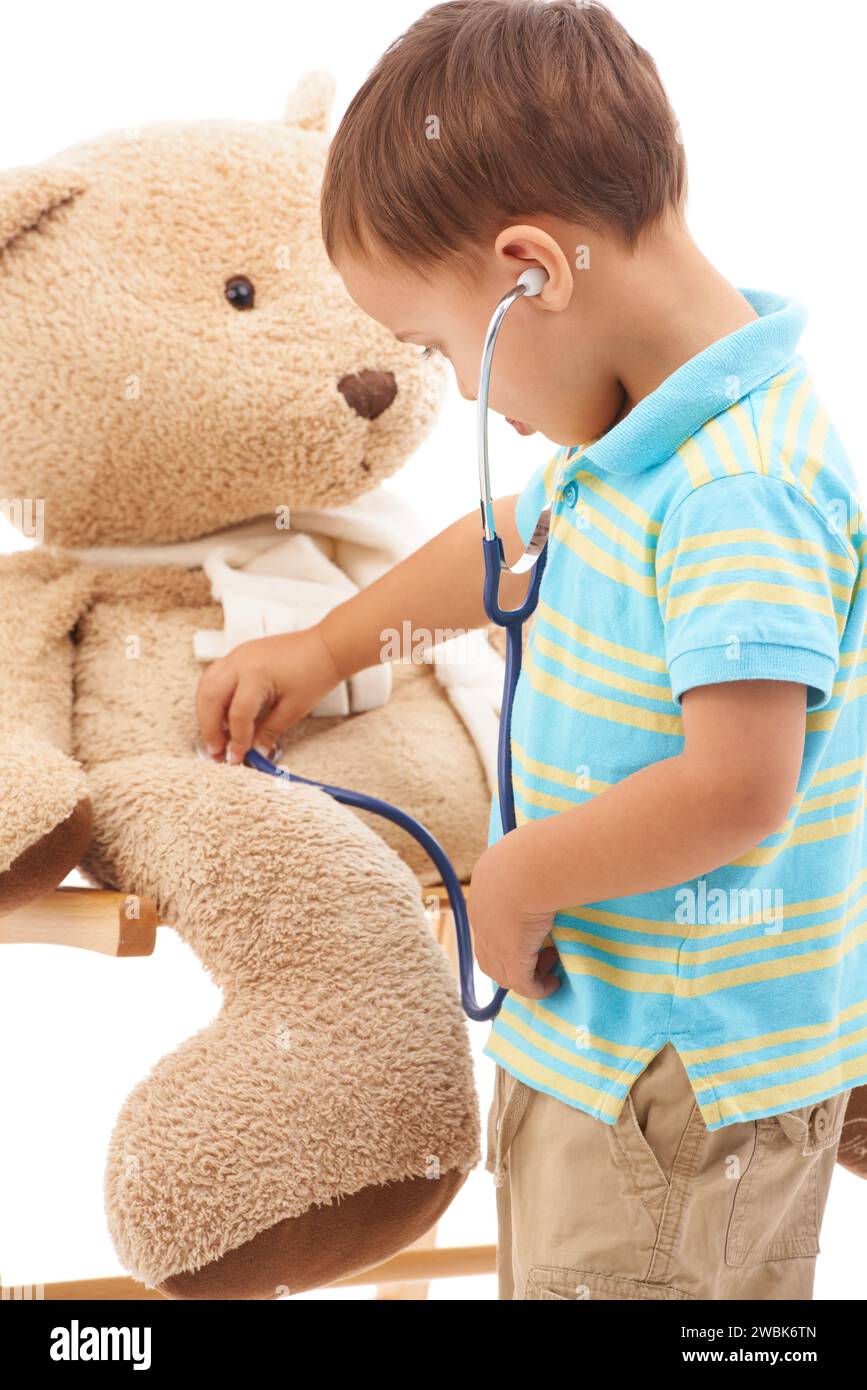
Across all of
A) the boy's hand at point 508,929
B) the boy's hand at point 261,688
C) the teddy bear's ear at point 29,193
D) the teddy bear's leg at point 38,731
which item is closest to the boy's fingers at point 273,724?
the boy's hand at point 261,688

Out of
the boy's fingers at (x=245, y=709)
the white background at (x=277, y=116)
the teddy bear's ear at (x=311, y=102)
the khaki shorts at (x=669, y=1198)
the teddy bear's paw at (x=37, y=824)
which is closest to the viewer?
the khaki shorts at (x=669, y=1198)

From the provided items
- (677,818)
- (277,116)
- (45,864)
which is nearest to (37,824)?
(45,864)

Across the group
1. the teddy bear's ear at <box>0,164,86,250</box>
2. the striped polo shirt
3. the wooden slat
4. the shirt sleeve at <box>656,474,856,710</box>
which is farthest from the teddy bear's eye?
the wooden slat

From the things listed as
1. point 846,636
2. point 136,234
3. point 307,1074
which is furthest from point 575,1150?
point 136,234

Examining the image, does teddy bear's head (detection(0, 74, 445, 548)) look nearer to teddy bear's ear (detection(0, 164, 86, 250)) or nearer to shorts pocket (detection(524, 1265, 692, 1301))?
teddy bear's ear (detection(0, 164, 86, 250))

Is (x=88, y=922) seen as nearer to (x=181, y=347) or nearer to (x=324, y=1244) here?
(x=324, y=1244)

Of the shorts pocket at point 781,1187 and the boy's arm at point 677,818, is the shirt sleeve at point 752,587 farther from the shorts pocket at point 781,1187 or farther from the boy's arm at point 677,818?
the shorts pocket at point 781,1187

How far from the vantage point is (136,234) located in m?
0.92

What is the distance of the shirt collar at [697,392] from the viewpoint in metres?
0.63

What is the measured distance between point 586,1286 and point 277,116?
1039 millimetres

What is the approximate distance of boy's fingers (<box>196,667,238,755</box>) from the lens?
90cm

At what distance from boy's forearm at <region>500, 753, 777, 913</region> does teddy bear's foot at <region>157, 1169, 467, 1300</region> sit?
0.20 m

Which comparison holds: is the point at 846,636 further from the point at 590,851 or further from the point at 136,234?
the point at 136,234

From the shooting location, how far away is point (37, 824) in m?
0.79
